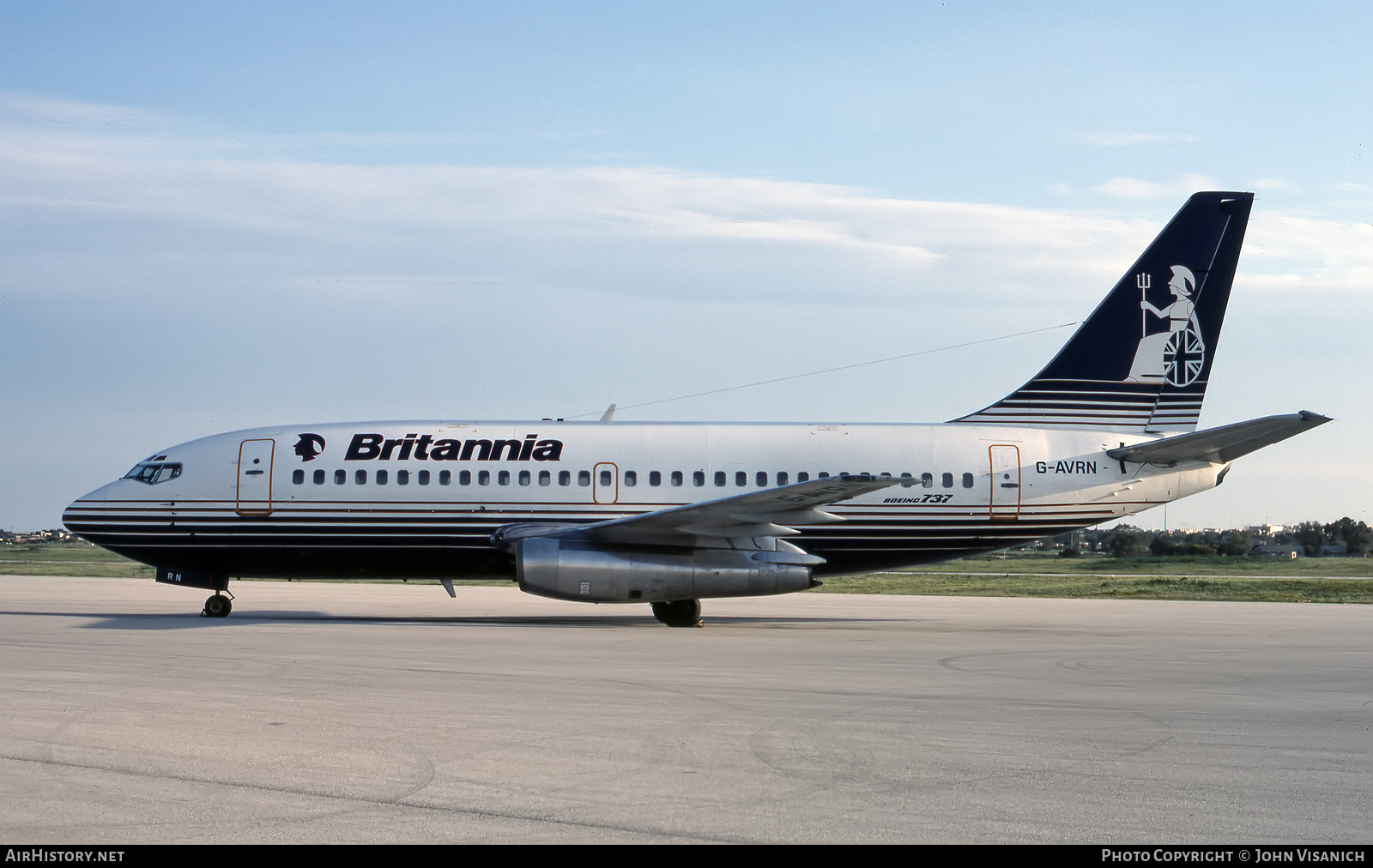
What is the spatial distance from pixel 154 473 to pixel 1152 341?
1957cm

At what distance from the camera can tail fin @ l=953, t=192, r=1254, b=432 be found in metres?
24.5

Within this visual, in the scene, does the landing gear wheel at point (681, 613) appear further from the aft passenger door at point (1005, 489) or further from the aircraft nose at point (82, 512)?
the aircraft nose at point (82, 512)

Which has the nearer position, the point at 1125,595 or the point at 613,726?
the point at 613,726

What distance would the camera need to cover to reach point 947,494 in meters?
23.6

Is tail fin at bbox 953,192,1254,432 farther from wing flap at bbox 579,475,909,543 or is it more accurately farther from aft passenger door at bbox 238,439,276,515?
aft passenger door at bbox 238,439,276,515

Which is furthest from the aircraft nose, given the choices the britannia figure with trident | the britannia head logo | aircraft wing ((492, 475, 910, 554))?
the britannia figure with trident

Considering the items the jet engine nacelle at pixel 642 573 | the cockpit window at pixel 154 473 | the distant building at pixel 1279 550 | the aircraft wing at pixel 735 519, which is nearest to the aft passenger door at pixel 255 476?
the cockpit window at pixel 154 473

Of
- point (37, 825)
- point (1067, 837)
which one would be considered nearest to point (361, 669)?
point (37, 825)

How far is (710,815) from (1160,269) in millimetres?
21014

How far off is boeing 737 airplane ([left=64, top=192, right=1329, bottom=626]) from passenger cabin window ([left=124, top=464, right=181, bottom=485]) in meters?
0.04

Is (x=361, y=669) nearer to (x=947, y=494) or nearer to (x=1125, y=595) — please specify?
(x=947, y=494)

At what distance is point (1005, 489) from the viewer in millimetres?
23672

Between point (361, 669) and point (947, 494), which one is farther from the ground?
point (947, 494)
